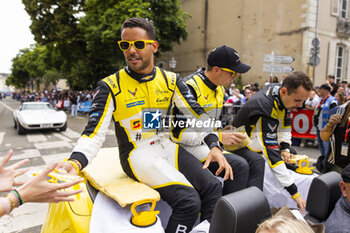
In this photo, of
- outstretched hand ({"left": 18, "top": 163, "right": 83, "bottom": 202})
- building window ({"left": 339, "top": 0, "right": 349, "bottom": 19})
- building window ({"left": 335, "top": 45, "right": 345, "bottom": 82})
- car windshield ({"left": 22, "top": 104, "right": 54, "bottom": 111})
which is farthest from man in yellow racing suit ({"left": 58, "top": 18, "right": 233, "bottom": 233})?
building window ({"left": 339, "top": 0, "right": 349, "bottom": 19})

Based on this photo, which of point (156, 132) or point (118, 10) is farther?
point (118, 10)

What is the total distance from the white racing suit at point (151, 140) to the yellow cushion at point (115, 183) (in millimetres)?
107

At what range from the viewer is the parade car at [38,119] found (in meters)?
9.87

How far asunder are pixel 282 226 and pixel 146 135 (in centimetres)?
111

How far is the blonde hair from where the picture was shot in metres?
1.17

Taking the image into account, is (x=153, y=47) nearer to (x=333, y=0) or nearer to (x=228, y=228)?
(x=228, y=228)

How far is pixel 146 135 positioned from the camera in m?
1.94

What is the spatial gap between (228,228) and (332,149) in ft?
8.14

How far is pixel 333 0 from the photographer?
15781mm

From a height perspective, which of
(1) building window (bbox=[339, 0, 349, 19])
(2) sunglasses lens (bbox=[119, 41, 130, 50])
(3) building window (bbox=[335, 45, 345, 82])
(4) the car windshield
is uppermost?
(1) building window (bbox=[339, 0, 349, 19])

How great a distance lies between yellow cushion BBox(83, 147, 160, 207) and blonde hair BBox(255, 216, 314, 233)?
0.61 metres

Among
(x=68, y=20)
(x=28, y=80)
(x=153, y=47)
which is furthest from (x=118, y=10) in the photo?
(x=28, y=80)

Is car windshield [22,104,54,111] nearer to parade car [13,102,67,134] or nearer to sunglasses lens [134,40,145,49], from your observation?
parade car [13,102,67,134]

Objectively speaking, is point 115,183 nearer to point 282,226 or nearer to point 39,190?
point 39,190
